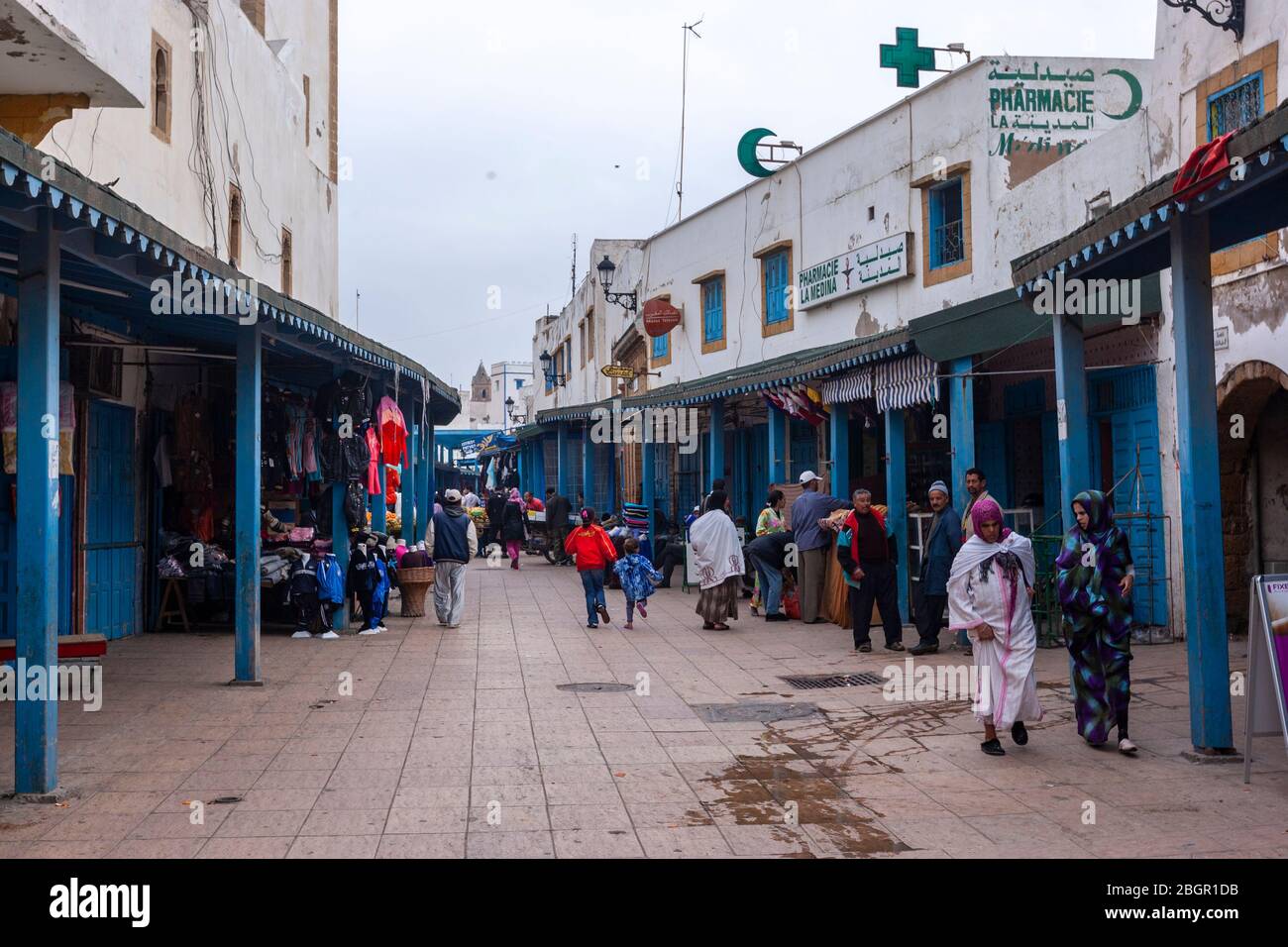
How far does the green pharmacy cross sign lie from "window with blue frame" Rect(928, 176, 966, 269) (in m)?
1.83

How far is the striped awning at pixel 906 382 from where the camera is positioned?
43.5 feet

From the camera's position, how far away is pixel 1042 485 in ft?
51.3

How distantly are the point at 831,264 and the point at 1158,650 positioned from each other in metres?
9.97

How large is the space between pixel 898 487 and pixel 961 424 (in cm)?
156

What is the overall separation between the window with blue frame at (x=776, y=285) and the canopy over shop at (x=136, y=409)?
6.75m

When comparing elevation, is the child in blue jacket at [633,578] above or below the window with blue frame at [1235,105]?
below

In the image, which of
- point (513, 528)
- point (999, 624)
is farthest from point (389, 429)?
point (513, 528)

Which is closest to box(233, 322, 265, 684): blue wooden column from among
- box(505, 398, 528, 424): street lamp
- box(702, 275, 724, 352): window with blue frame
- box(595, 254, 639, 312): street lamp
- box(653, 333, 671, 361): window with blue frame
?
box(702, 275, 724, 352): window with blue frame

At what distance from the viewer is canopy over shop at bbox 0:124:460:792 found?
6.50 m

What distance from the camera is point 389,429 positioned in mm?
15297

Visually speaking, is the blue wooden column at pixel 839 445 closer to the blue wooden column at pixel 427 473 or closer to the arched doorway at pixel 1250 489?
the arched doorway at pixel 1250 489

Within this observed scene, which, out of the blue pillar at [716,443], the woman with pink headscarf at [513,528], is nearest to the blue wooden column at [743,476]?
the blue pillar at [716,443]
